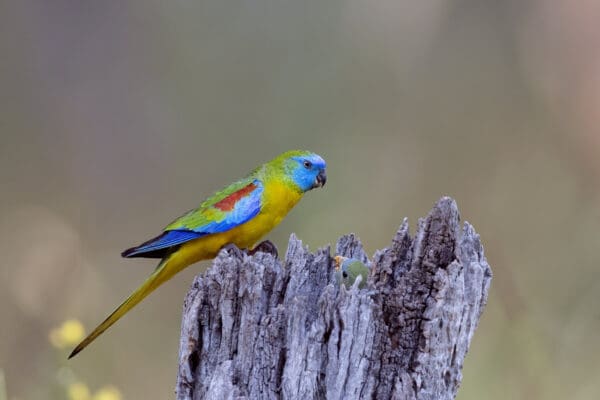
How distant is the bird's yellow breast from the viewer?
5.32 m

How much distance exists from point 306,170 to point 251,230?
2.04 feet

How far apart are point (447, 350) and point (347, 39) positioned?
5842 millimetres

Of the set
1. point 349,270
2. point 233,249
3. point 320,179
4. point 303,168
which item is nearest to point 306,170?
point 303,168

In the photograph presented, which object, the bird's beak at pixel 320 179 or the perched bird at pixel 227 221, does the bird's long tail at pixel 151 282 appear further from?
the bird's beak at pixel 320 179

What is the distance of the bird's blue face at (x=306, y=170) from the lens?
5750 millimetres

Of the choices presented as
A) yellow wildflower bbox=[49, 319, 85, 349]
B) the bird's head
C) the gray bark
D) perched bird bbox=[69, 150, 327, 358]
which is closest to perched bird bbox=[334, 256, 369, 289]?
the gray bark

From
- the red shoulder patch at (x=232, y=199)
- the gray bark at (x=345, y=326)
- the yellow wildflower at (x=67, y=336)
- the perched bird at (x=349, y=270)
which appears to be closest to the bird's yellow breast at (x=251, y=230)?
the red shoulder patch at (x=232, y=199)

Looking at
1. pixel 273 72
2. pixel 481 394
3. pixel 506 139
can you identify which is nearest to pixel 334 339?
pixel 481 394

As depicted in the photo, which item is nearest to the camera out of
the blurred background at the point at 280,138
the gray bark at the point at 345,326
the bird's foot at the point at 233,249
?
the gray bark at the point at 345,326

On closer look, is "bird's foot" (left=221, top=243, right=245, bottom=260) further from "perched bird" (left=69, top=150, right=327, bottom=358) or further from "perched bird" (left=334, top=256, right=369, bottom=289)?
"perched bird" (left=334, top=256, right=369, bottom=289)

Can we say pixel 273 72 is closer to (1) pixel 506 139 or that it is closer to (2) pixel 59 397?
(1) pixel 506 139

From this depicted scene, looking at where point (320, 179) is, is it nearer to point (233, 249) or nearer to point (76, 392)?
point (233, 249)

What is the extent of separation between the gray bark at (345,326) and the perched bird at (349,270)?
0.75 ft

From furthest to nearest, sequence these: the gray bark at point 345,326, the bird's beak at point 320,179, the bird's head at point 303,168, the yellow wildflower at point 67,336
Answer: the bird's beak at point 320,179 < the bird's head at point 303,168 < the yellow wildflower at point 67,336 < the gray bark at point 345,326
